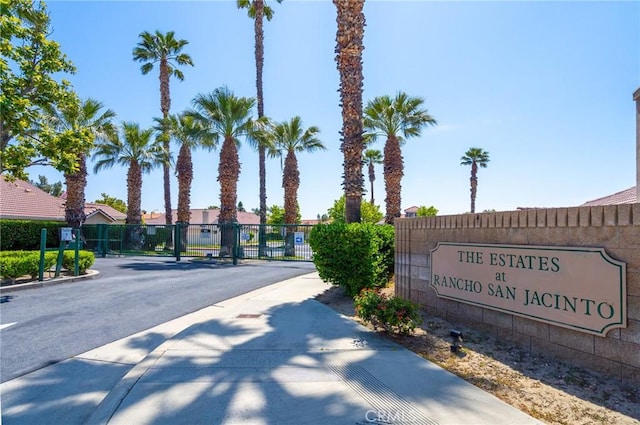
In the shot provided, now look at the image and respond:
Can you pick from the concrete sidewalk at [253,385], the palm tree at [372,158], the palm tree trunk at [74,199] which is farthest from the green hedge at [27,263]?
the palm tree at [372,158]

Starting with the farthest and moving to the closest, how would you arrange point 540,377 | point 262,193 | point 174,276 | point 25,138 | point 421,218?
point 262,193 < point 174,276 < point 25,138 < point 421,218 < point 540,377

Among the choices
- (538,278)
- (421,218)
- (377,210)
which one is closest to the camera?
(538,278)

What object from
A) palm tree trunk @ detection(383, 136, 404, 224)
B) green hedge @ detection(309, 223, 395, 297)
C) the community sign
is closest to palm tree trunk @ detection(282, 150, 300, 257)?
palm tree trunk @ detection(383, 136, 404, 224)

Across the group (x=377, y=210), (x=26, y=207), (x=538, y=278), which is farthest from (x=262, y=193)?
(x=377, y=210)

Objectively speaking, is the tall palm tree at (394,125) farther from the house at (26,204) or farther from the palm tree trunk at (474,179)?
the palm tree trunk at (474,179)

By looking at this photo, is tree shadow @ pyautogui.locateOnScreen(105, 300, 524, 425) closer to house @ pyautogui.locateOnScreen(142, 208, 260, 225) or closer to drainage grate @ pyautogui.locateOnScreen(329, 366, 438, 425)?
drainage grate @ pyautogui.locateOnScreen(329, 366, 438, 425)

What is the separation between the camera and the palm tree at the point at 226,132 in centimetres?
2033

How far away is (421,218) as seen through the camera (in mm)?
7539

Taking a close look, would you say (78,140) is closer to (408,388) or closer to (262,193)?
(408,388)

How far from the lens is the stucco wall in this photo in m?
3.94

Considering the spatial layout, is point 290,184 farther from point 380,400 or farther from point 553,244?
point 380,400

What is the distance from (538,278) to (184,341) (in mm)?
5132

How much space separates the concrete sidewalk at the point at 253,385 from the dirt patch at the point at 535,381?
0.28 metres

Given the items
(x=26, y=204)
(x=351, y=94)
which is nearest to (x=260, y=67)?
(x=351, y=94)
